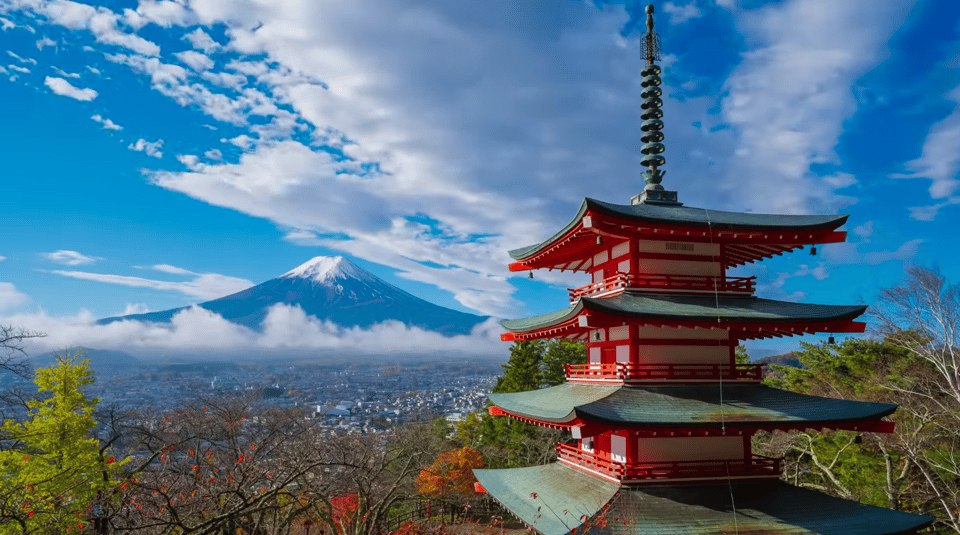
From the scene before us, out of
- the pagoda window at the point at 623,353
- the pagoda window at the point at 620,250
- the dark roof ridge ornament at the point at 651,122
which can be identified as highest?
the dark roof ridge ornament at the point at 651,122

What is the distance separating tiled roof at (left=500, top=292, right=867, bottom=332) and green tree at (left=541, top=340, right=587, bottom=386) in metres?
27.8

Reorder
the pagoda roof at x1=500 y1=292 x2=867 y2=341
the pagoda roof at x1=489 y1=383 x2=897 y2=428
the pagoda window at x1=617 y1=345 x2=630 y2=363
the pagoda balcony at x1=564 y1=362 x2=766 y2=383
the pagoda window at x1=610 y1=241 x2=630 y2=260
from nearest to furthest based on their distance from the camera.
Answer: the pagoda roof at x1=489 y1=383 x2=897 y2=428 < the pagoda roof at x1=500 y1=292 x2=867 y2=341 < the pagoda balcony at x1=564 y1=362 x2=766 y2=383 < the pagoda window at x1=617 y1=345 x2=630 y2=363 < the pagoda window at x1=610 y1=241 x2=630 y2=260

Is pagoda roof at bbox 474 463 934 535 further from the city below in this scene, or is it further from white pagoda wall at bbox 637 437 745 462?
the city below

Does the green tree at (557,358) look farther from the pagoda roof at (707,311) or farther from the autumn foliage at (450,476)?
the pagoda roof at (707,311)

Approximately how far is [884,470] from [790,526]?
1669cm

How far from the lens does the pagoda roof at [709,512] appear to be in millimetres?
10439

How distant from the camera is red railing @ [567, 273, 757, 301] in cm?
1242

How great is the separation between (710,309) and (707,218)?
2.23 metres

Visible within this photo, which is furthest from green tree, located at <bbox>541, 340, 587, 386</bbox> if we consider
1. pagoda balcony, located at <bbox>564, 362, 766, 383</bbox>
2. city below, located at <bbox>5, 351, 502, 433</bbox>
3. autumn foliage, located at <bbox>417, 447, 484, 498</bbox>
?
pagoda balcony, located at <bbox>564, 362, 766, 383</bbox>

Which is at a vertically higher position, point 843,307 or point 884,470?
point 843,307

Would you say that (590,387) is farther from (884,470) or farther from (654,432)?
(884,470)

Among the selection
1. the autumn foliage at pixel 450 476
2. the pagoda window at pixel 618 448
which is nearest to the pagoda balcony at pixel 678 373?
the pagoda window at pixel 618 448

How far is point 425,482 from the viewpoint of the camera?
31.1 m

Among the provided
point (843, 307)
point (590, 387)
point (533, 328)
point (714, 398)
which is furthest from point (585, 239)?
point (843, 307)
